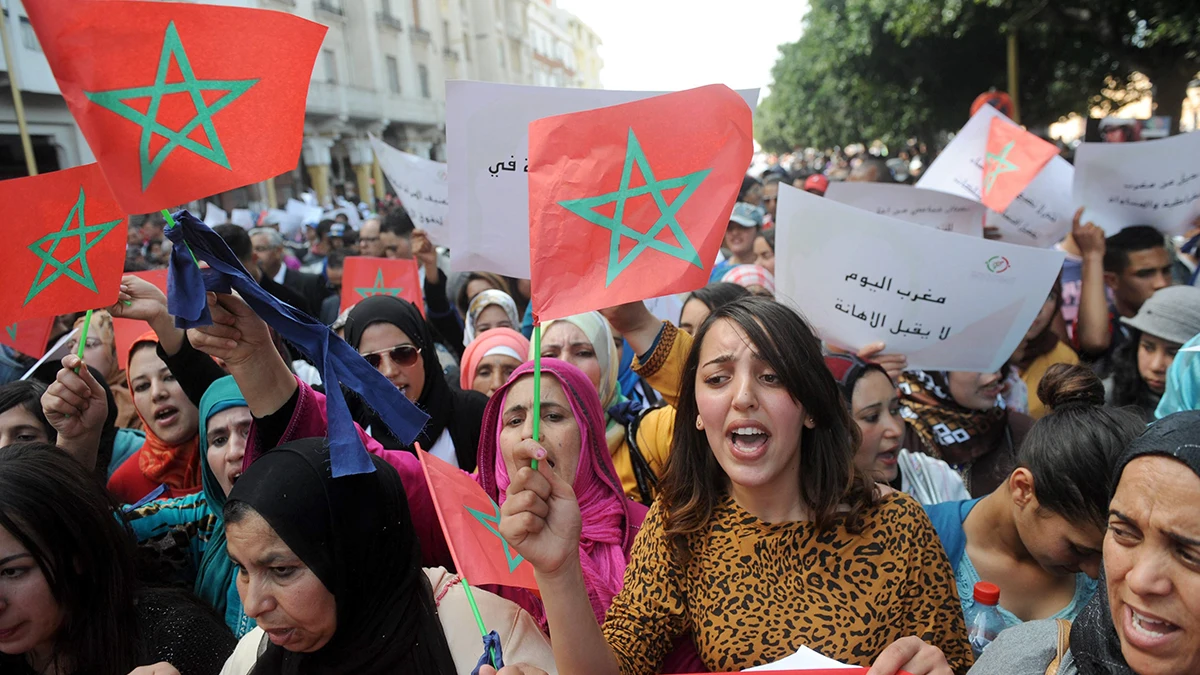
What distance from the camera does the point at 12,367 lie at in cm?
443

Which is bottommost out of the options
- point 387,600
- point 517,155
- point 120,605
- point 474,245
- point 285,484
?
point 120,605

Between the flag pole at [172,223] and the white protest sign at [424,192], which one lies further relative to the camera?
the white protest sign at [424,192]

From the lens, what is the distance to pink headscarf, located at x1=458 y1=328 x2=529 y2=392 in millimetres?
3514

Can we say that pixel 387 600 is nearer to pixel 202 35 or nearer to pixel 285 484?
pixel 285 484

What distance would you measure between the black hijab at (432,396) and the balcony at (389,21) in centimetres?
3022

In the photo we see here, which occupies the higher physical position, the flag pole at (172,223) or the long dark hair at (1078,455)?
the flag pole at (172,223)

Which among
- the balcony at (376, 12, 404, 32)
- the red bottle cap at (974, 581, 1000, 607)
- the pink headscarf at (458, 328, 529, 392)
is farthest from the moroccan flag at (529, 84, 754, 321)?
the balcony at (376, 12, 404, 32)

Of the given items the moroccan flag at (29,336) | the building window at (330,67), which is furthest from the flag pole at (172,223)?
the building window at (330,67)

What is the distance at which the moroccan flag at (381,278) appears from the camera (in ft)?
15.4

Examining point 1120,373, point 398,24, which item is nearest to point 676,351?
point 1120,373

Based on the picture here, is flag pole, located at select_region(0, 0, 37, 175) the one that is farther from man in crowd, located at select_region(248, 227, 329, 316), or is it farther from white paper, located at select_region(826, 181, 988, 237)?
white paper, located at select_region(826, 181, 988, 237)

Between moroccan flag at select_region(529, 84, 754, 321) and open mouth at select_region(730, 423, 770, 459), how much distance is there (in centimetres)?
36

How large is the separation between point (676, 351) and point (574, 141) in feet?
4.41

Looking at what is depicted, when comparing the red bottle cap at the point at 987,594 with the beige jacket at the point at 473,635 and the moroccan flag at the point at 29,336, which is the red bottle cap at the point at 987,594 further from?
the moroccan flag at the point at 29,336
